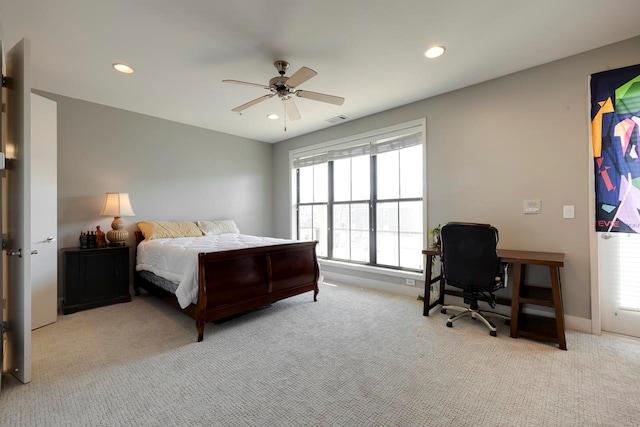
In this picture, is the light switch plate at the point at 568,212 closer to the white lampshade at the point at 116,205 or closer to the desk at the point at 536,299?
the desk at the point at 536,299

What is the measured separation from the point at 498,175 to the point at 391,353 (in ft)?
7.52

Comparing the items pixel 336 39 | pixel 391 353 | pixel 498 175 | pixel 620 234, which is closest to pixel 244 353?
pixel 391 353

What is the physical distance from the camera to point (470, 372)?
78.4 inches

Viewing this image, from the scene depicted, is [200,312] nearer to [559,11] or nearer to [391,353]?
[391,353]

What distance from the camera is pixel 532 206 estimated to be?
2.88 metres

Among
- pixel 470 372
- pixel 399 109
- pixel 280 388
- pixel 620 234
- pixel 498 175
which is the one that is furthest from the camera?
pixel 399 109

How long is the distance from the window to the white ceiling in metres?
0.99

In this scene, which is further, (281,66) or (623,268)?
(281,66)

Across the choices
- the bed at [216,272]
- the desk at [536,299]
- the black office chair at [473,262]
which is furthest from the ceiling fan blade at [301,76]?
the desk at [536,299]

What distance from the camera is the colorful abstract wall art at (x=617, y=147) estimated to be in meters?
2.35

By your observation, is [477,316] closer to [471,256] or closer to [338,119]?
[471,256]

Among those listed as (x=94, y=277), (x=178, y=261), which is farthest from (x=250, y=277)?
(x=94, y=277)

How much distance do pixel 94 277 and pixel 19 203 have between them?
1.93 meters

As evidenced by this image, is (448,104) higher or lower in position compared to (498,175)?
higher
